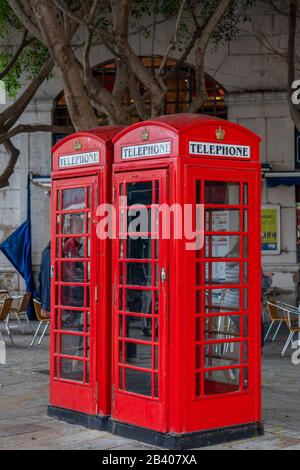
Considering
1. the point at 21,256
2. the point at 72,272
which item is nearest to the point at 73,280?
the point at 72,272

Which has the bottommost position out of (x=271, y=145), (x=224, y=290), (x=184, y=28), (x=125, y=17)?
(x=224, y=290)

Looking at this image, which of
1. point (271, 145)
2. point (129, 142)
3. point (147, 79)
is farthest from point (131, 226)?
point (271, 145)

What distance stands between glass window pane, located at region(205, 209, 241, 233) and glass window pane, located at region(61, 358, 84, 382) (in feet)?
6.18

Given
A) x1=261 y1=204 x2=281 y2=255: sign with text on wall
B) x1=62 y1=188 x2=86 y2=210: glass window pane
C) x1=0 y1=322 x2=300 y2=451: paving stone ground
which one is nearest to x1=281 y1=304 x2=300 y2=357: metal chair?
x1=0 y1=322 x2=300 y2=451: paving stone ground

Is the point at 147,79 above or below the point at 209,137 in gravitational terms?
above

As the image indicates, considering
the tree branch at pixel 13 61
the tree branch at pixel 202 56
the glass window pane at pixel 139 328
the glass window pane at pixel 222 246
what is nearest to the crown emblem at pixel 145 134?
the glass window pane at pixel 222 246

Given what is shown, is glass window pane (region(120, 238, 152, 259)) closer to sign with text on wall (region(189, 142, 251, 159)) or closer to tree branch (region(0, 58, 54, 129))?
sign with text on wall (region(189, 142, 251, 159))

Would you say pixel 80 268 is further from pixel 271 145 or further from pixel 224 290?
pixel 271 145

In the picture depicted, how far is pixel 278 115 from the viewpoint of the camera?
17000 millimetres

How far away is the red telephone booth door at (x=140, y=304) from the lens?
6.93 m

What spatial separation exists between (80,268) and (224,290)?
150 cm

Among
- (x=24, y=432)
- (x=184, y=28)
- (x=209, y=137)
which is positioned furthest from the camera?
(x=184, y=28)

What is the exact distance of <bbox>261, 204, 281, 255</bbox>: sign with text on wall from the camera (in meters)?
16.9

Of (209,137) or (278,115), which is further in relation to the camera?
(278,115)
